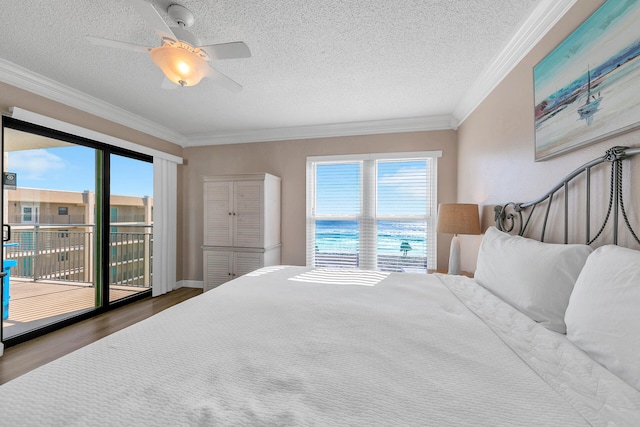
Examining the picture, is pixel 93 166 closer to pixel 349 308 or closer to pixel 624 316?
pixel 349 308

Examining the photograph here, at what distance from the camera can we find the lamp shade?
2406mm

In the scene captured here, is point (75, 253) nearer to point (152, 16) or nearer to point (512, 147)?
point (152, 16)

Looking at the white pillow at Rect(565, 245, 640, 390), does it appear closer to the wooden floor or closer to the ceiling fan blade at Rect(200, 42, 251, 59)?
the ceiling fan blade at Rect(200, 42, 251, 59)

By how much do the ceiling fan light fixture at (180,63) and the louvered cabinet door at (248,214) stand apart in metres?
1.93

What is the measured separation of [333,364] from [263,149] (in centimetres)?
361

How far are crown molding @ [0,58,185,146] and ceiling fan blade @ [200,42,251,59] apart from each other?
6.55 feet

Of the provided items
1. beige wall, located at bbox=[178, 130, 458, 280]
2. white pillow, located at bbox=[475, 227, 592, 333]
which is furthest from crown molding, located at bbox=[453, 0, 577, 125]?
white pillow, located at bbox=[475, 227, 592, 333]

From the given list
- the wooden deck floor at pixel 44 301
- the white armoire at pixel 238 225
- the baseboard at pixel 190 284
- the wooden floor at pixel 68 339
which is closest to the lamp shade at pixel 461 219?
the white armoire at pixel 238 225

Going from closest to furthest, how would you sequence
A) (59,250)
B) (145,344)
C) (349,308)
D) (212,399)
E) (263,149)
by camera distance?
(212,399), (145,344), (349,308), (59,250), (263,149)

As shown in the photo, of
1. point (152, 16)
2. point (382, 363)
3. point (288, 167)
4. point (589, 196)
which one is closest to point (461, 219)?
point (589, 196)

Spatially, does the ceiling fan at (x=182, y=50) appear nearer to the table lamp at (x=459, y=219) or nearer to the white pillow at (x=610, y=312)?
the white pillow at (x=610, y=312)

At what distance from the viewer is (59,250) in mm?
3303

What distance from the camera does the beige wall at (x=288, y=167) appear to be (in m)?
3.48

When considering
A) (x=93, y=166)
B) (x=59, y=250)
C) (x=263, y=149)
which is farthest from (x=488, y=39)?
(x=59, y=250)
